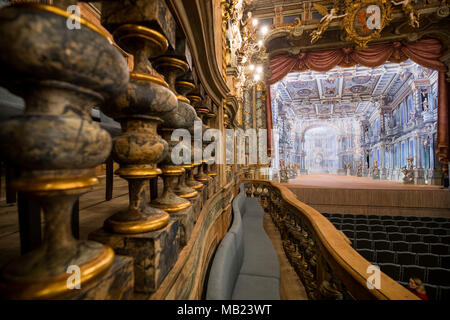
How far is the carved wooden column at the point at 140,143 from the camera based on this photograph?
568 millimetres

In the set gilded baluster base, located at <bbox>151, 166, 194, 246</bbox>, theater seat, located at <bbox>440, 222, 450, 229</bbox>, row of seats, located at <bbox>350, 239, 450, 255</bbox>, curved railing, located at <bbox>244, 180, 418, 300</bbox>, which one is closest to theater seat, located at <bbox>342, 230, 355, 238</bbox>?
row of seats, located at <bbox>350, 239, 450, 255</bbox>

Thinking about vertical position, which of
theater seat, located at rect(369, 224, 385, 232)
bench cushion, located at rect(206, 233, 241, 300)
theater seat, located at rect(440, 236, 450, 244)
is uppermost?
bench cushion, located at rect(206, 233, 241, 300)

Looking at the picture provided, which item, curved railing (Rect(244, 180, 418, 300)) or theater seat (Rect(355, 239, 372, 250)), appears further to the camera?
theater seat (Rect(355, 239, 372, 250))

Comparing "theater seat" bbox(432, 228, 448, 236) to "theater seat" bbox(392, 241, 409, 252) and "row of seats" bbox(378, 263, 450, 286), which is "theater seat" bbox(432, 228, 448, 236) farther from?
"row of seats" bbox(378, 263, 450, 286)

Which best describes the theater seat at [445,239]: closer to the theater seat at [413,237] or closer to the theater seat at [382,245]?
the theater seat at [413,237]

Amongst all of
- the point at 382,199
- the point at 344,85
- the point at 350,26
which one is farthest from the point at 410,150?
the point at 350,26

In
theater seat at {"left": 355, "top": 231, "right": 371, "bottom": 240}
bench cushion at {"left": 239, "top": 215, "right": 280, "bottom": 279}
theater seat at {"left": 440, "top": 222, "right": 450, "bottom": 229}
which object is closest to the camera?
bench cushion at {"left": 239, "top": 215, "right": 280, "bottom": 279}

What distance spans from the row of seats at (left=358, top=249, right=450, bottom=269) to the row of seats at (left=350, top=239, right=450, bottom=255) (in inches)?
15.9

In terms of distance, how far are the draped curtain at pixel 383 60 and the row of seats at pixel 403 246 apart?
15.7 ft

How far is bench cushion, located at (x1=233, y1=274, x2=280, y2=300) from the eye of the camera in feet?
4.41

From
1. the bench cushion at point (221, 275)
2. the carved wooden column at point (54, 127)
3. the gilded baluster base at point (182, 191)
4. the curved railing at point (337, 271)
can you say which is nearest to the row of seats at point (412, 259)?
the curved railing at point (337, 271)

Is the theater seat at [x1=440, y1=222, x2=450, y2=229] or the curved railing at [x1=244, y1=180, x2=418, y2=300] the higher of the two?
the curved railing at [x1=244, y1=180, x2=418, y2=300]
